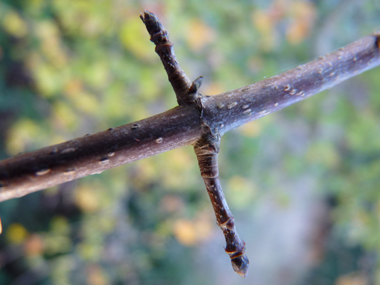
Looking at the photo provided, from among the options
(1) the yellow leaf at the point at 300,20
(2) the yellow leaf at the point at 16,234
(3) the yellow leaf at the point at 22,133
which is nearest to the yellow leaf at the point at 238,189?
(1) the yellow leaf at the point at 300,20

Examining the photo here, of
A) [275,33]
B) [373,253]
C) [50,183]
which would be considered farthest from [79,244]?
[373,253]

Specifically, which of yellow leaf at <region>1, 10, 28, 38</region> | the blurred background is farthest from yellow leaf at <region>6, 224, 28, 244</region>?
yellow leaf at <region>1, 10, 28, 38</region>

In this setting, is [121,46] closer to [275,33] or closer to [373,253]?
[275,33]

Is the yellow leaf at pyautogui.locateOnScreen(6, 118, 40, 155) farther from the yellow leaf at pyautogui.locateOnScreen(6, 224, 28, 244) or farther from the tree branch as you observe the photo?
the tree branch

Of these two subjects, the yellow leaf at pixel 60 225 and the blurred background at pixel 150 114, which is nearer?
the blurred background at pixel 150 114

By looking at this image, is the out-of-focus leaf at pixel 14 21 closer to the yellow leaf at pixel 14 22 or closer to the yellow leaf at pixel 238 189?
the yellow leaf at pixel 14 22
